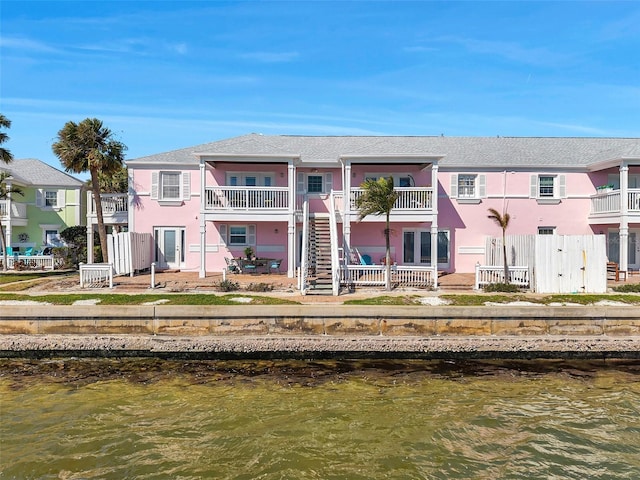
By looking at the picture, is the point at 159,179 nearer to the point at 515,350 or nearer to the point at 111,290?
the point at 111,290

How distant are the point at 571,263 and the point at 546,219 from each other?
7.64m

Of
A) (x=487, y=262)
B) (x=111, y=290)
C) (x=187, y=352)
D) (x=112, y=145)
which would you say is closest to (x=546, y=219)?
(x=487, y=262)

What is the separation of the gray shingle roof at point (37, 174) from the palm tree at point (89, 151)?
9237mm

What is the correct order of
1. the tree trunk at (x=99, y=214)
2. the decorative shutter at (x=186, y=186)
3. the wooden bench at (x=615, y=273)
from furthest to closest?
the tree trunk at (x=99, y=214) → the decorative shutter at (x=186, y=186) → the wooden bench at (x=615, y=273)

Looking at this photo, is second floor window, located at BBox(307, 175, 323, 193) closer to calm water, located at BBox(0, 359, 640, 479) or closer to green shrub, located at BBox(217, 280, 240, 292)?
green shrub, located at BBox(217, 280, 240, 292)

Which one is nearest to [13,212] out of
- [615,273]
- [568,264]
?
[568,264]

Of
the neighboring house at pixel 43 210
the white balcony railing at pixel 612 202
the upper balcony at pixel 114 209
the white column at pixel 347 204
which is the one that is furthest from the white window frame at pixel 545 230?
the neighboring house at pixel 43 210

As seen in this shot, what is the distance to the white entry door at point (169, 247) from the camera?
932 inches

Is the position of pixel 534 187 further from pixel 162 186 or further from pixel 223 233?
pixel 162 186

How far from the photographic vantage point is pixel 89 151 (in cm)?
2372

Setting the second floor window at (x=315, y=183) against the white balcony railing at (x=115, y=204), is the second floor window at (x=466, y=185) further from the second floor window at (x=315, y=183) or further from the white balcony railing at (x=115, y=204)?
the white balcony railing at (x=115, y=204)

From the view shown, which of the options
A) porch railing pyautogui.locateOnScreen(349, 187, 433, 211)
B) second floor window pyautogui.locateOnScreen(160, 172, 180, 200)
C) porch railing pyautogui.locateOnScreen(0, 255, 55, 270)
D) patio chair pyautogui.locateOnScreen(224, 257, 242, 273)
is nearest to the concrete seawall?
porch railing pyautogui.locateOnScreen(349, 187, 433, 211)

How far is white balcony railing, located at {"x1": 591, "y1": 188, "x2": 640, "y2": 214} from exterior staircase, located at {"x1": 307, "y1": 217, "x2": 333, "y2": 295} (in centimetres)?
1367

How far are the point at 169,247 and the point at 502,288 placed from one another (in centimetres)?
1634
